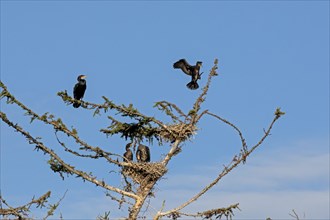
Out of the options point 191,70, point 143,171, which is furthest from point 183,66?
point 143,171

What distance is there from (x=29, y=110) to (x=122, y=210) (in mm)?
2893

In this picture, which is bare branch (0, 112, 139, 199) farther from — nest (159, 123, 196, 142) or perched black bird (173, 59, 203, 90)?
perched black bird (173, 59, 203, 90)

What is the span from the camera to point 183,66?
19.6 meters

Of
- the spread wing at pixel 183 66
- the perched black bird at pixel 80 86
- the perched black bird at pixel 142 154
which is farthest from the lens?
the perched black bird at pixel 80 86

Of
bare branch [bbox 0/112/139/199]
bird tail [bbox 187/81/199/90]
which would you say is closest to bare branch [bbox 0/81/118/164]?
bare branch [bbox 0/112/139/199]

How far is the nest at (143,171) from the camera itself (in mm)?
15234

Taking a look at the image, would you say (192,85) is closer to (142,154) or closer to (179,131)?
(142,154)

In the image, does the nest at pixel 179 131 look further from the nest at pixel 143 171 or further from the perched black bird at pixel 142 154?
the perched black bird at pixel 142 154

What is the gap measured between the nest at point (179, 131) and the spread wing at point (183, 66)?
14.5 ft

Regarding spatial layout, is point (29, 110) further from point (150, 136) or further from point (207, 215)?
point (207, 215)

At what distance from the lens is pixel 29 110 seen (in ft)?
45.4

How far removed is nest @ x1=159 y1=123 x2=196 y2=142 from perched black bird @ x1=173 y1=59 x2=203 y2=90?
416 centimetres

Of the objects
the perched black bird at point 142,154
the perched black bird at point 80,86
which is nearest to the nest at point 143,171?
the perched black bird at point 142,154

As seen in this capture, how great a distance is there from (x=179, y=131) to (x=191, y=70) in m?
4.67
